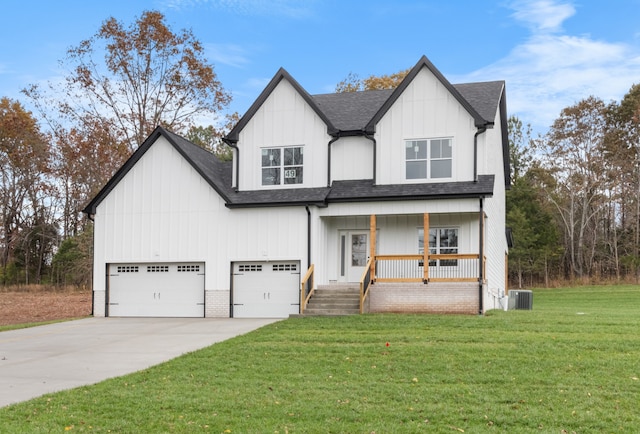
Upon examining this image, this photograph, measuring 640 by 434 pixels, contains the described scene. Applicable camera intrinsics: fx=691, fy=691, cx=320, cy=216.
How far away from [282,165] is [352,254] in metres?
3.96

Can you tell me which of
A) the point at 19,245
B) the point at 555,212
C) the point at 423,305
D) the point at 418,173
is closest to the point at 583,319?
the point at 423,305

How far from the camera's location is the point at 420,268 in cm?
2266

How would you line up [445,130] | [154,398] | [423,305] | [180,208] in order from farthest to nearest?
1. [180,208]
2. [445,130]
3. [423,305]
4. [154,398]

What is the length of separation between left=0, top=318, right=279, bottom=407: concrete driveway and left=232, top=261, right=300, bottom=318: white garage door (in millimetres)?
1072

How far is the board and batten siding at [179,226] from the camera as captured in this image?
23.2 metres

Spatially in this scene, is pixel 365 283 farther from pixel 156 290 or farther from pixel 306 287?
pixel 156 290

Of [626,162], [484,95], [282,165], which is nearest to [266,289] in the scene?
[282,165]

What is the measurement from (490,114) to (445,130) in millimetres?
1586

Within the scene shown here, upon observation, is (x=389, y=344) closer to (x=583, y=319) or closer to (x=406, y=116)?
(x=583, y=319)

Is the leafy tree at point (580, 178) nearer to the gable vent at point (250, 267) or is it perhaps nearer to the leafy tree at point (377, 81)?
the leafy tree at point (377, 81)

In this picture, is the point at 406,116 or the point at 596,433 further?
the point at 406,116

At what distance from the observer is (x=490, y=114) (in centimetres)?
2248

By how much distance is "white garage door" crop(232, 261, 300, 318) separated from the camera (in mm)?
23047

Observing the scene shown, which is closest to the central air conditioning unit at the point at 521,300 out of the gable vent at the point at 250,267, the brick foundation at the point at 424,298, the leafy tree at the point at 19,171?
the brick foundation at the point at 424,298
